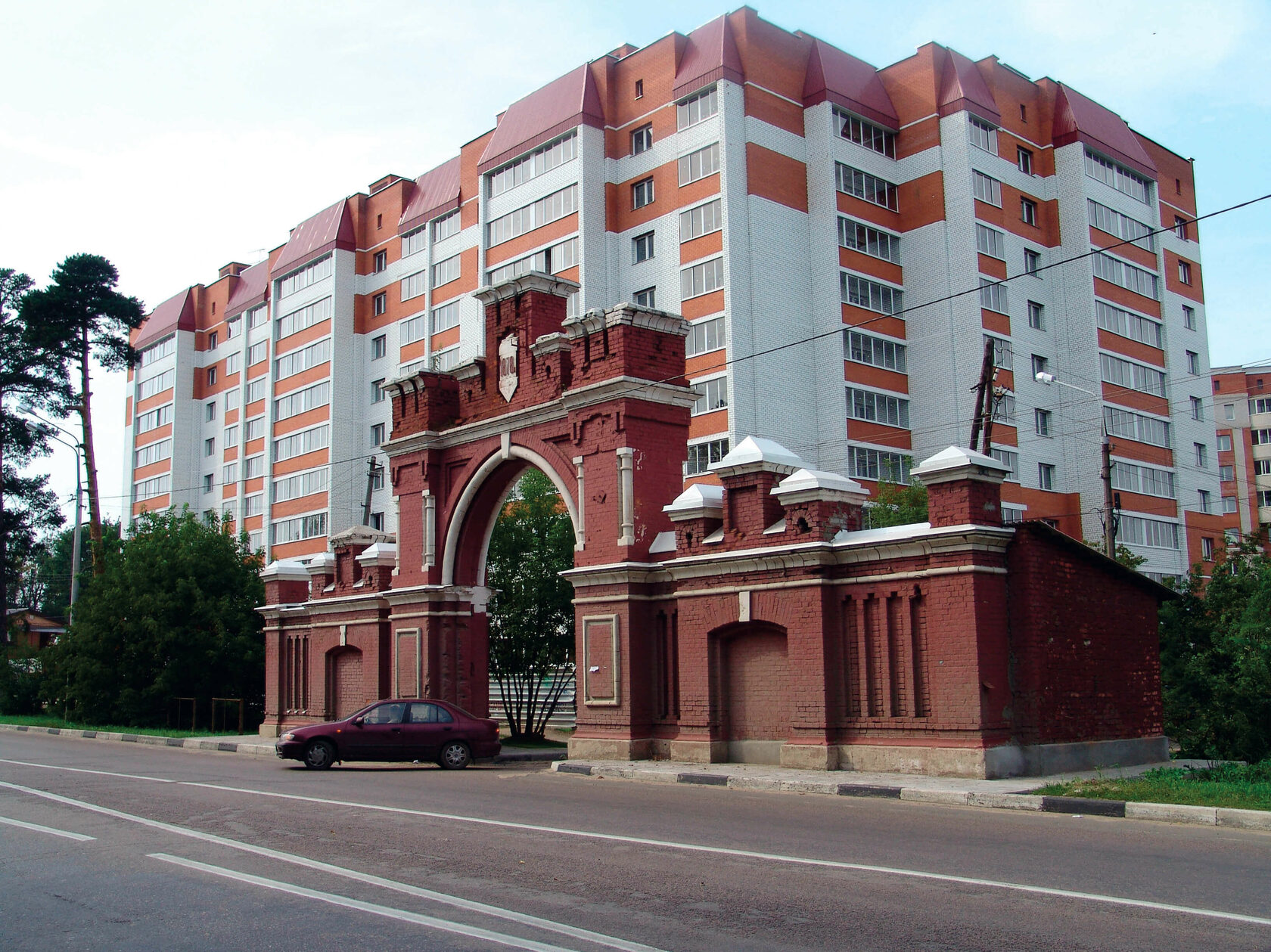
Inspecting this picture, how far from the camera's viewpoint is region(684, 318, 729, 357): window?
41375mm

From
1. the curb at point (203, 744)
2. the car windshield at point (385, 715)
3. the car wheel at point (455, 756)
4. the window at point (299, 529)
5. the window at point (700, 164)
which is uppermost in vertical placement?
the window at point (700, 164)

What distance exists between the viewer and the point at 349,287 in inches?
2406

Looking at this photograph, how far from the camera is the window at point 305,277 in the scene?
62.0m

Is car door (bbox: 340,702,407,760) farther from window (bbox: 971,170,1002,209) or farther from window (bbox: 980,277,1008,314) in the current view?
window (bbox: 971,170,1002,209)

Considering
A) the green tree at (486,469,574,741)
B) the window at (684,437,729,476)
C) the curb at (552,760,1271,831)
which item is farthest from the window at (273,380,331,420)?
the curb at (552,760,1271,831)

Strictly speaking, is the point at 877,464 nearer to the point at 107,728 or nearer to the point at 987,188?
the point at 987,188

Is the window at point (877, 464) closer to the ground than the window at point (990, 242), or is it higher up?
closer to the ground

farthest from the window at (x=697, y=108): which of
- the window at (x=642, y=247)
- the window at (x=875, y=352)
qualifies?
the window at (x=875, y=352)

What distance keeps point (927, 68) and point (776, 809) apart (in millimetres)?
41564

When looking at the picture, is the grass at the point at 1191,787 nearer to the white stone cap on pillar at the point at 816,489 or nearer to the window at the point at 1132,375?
the white stone cap on pillar at the point at 816,489

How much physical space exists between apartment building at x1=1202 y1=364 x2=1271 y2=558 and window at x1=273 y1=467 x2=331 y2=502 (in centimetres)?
6550

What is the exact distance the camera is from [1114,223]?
51.6 metres

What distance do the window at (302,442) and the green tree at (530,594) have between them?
34982 millimetres

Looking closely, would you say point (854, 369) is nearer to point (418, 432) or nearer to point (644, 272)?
point (644, 272)
